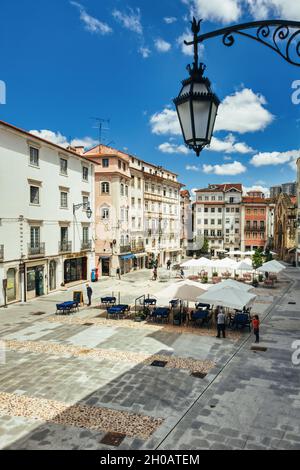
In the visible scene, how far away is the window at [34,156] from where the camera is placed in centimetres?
2822

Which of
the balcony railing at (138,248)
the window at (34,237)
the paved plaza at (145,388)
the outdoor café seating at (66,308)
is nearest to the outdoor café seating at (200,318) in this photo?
the paved plaza at (145,388)

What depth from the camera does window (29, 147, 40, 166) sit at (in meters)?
28.2

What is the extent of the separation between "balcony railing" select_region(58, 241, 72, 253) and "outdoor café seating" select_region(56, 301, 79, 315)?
31.5 feet

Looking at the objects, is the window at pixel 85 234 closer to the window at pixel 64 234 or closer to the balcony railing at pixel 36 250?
the window at pixel 64 234

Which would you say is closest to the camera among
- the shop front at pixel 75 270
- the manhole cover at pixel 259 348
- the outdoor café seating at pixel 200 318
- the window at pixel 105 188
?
the manhole cover at pixel 259 348

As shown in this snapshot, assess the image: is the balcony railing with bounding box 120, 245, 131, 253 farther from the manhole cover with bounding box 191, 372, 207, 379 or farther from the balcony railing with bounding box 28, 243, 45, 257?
the manhole cover with bounding box 191, 372, 207, 379

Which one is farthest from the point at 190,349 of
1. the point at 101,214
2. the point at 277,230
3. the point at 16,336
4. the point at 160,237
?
the point at 277,230

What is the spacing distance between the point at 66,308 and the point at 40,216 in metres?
9.97

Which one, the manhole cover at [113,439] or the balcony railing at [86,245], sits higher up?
the balcony railing at [86,245]

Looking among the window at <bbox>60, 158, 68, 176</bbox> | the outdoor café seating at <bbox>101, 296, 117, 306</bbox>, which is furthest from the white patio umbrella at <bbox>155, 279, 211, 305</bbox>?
the window at <bbox>60, 158, 68, 176</bbox>

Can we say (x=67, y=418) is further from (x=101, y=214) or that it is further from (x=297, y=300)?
(x=101, y=214)

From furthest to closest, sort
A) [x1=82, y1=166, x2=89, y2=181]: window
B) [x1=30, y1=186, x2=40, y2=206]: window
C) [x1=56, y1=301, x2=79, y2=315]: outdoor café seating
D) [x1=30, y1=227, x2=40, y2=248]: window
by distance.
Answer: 1. [x1=82, y1=166, x2=89, y2=181]: window
2. [x1=30, y1=186, x2=40, y2=206]: window
3. [x1=30, y1=227, x2=40, y2=248]: window
4. [x1=56, y1=301, x2=79, y2=315]: outdoor café seating

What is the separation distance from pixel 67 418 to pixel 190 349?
7255 millimetres

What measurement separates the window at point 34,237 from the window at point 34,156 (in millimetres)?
5404
